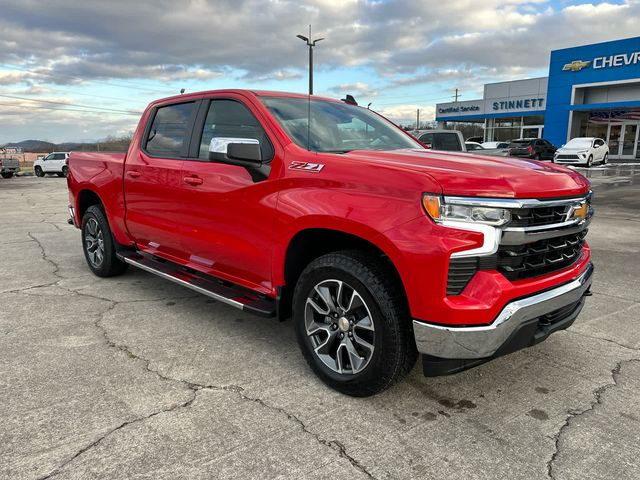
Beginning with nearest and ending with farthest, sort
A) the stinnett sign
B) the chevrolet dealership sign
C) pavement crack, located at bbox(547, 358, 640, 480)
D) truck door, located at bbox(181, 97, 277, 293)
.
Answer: pavement crack, located at bbox(547, 358, 640, 480) → truck door, located at bbox(181, 97, 277, 293) → the chevrolet dealership sign → the stinnett sign

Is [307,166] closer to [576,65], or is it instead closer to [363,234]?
[363,234]

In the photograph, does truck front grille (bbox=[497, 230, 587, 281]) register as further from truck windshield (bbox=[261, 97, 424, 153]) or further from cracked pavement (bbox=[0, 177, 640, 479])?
truck windshield (bbox=[261, 97, 424, 153])

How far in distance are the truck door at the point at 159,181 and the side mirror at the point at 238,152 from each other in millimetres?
785

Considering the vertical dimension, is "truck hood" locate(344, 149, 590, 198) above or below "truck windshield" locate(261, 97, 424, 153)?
below

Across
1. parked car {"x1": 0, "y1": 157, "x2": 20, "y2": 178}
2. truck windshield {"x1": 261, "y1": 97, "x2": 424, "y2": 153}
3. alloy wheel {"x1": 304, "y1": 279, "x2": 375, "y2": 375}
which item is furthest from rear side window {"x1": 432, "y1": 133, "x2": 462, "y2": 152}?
parked car {"x1": 0, "y1": 157, "x2": 20, "y2": 178}

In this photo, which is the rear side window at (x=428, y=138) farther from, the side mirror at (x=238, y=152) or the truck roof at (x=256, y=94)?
the side mirror at (x=238, y=152)

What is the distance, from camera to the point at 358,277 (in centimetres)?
280

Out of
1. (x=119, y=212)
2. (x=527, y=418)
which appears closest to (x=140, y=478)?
(x=527, y=418)

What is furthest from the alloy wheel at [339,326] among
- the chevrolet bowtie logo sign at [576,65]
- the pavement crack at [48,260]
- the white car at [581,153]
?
the chevrolet bowtie logo sign at [576,65]

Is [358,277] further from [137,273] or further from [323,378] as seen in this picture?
[137,273]

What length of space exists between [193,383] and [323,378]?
83 centimetres

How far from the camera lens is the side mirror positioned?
3279 millimetres

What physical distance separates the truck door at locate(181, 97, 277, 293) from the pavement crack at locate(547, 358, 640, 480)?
1.97 m

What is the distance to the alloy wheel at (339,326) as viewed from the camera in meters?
2.90
